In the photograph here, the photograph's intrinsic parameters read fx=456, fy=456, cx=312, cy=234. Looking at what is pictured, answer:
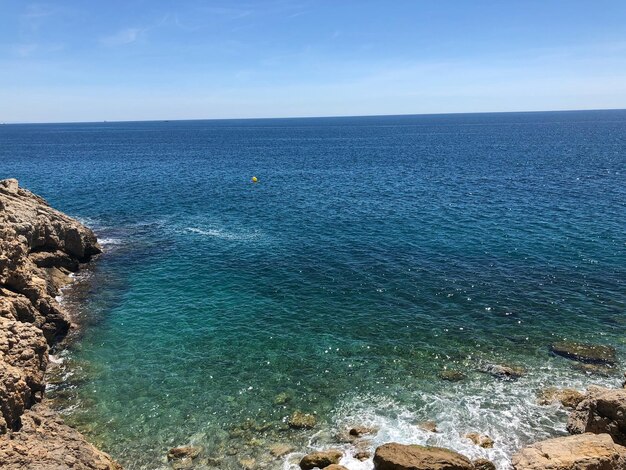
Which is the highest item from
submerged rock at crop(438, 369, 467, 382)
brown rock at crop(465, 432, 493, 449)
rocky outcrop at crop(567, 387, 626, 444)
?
rocky outcrop at crop(567, 387, 626, 444)

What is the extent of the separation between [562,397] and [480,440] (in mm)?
6915

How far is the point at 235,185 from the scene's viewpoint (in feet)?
330

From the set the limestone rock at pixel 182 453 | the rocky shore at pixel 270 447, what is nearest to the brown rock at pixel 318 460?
the rocky shore at pixel 270 447

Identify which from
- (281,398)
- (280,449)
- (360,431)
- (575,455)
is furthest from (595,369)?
(280,449)

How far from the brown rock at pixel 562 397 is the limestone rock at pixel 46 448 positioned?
24.9 metres

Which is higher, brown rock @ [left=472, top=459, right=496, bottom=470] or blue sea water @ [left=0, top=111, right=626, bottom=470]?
blue sea water @ [left=0, top=111, right=626, bottom=470]

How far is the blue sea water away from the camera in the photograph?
2691 cm

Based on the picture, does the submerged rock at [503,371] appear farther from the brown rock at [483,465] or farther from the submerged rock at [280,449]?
the submerged rock at [280,449]

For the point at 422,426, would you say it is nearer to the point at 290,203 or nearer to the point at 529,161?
the point at 290,203

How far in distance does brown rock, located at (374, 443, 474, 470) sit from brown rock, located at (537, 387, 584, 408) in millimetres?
8609

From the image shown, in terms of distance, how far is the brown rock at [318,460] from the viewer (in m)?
23.2

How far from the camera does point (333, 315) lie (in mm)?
39562

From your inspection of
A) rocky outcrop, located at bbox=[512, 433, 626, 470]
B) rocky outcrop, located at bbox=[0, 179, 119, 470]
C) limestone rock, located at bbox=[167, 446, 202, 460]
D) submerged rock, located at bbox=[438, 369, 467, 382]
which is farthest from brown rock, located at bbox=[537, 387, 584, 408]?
rocky outcrop, located at bbox=[0, 179, 119, 470]

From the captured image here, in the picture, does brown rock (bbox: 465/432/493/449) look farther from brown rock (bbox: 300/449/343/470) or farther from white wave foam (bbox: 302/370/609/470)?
brown rock (bbox: 300/449/343/470)
